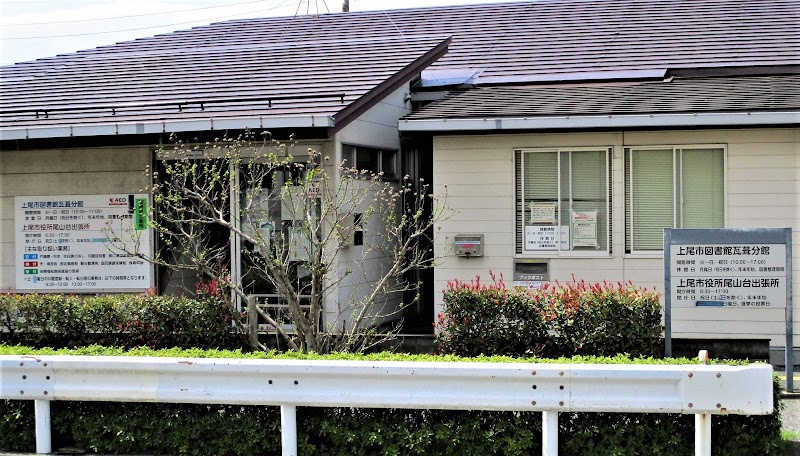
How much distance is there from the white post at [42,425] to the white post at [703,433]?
15.4ft

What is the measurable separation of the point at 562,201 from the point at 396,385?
5.56 meters

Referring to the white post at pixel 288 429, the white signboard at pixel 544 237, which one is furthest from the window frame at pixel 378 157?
the white post at pixel 288 429

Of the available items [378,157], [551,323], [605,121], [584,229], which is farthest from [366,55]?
[551,323]

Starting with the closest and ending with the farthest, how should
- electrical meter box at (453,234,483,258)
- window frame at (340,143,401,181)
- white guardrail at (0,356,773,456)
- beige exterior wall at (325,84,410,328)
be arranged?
white guardrail at (0,356,773,456), beige exterior wall at (325,84,410,328), electrical meter box at (453,234,483,258), window frame at (340,143,401,181)

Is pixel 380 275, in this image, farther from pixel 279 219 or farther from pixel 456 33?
pixel 456 33

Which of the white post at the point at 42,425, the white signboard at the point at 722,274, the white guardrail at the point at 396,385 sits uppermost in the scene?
the white signboard at the point at 722,274

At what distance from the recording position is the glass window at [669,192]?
11.0 m

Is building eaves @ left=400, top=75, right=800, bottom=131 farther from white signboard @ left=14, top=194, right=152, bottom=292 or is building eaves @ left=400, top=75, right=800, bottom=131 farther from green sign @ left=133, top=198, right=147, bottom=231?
white signboard @ left=14, top=194, right=152, bottom=292

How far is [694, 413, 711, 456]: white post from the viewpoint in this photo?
6.15 metres

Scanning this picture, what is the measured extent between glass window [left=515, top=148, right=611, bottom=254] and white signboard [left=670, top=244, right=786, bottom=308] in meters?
2.88

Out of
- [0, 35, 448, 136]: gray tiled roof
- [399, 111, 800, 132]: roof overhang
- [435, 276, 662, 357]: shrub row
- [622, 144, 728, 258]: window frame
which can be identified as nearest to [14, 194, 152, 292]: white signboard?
[0, 35, 448, 136]: gray tiled roof

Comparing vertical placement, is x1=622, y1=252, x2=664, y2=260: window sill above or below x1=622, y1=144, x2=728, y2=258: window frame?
below

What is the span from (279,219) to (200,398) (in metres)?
5.14

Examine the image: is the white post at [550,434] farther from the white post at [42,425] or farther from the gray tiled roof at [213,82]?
the gray tiled roof at [213,82]
